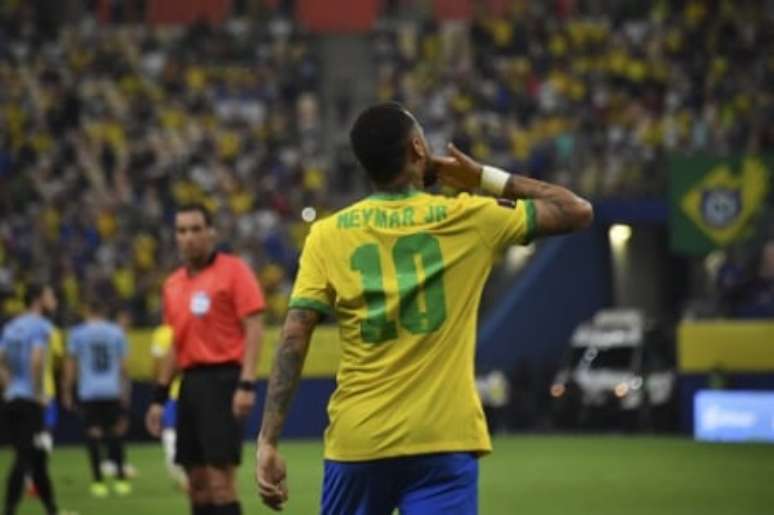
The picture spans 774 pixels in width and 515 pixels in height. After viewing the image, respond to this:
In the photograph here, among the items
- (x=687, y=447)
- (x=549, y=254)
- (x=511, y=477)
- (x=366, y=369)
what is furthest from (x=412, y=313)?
(x=549, y=254)

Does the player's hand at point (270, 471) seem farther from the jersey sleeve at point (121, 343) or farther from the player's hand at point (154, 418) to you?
the jersey sleeve at point (121, 343)

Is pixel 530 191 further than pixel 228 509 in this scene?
Result: No

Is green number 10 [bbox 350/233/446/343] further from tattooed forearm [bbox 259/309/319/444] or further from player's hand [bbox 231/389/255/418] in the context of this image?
player's hand [bbox 231/389/255/418]

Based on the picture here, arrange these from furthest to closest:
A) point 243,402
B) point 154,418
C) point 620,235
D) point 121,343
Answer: point 620,235
point 121,343
point 154,418
point 243,402

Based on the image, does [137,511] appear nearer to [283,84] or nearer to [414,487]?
[414,487]

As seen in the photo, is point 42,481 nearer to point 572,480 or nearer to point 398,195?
point 572,480

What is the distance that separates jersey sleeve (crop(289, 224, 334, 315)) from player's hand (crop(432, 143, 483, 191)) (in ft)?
1.60

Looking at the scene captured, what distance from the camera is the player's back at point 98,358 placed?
24672 millimetres

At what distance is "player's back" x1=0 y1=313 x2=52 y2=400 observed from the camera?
17.9 metres

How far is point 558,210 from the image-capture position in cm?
768

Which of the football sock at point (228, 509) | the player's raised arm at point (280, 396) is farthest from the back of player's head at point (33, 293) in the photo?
the player's raised arm at point (280, 396)

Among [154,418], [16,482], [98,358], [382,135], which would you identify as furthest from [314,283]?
[98,358]

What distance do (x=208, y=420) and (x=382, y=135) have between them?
5.84 m

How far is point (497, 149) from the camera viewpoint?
4047 centimetres
